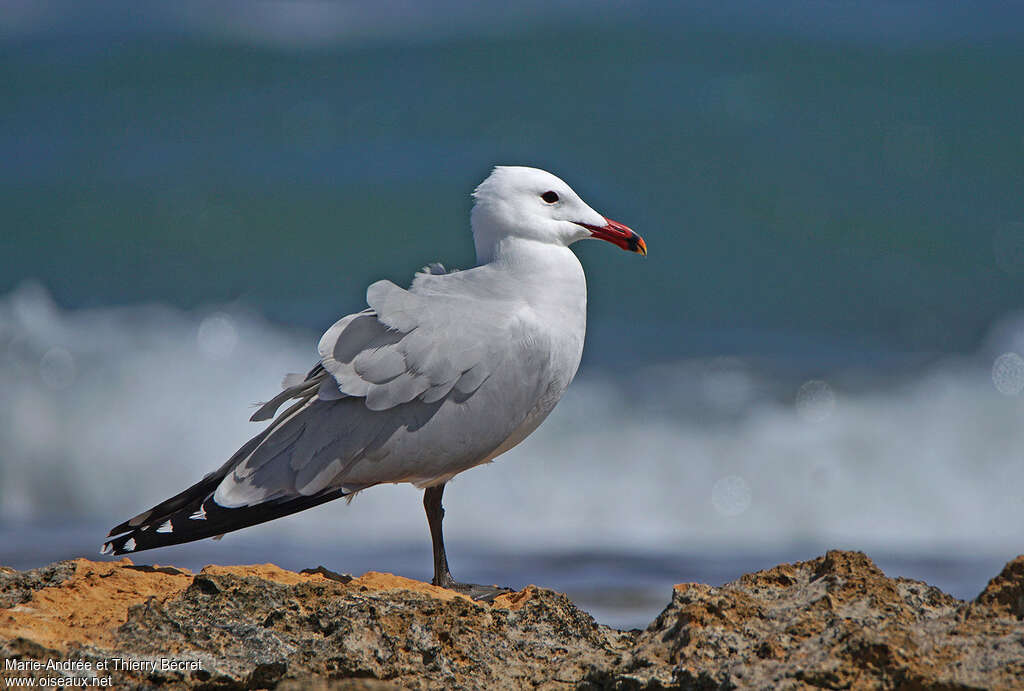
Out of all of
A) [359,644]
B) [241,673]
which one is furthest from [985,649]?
[241,673]

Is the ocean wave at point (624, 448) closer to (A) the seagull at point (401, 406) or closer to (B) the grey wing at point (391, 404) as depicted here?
(A) the seagull at point (401, 406)

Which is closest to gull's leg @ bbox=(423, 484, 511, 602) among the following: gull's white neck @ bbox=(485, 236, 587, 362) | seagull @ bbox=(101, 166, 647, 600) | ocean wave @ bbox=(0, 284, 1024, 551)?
seagull @ bbox=(101, 166, 647, 600)

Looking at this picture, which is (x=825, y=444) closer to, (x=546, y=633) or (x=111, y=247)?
(x=546, y=633)

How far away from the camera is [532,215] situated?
508 cm

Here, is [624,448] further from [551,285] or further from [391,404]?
[391,404]

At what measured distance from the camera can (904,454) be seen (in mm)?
9352

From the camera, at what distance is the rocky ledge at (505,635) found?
2.81 m

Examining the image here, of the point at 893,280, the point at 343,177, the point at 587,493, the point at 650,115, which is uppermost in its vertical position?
the point at 650,115

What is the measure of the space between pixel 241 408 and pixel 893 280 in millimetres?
6095

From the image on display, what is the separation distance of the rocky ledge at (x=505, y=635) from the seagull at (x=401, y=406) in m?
0.61

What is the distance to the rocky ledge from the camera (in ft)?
9.23

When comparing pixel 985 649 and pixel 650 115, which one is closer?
pixel 985 649

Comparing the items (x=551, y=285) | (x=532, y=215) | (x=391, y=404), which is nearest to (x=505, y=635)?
(x=391, y=404)

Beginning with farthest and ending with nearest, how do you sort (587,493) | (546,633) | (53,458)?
(53,458) → (587,493) → (546,633)
